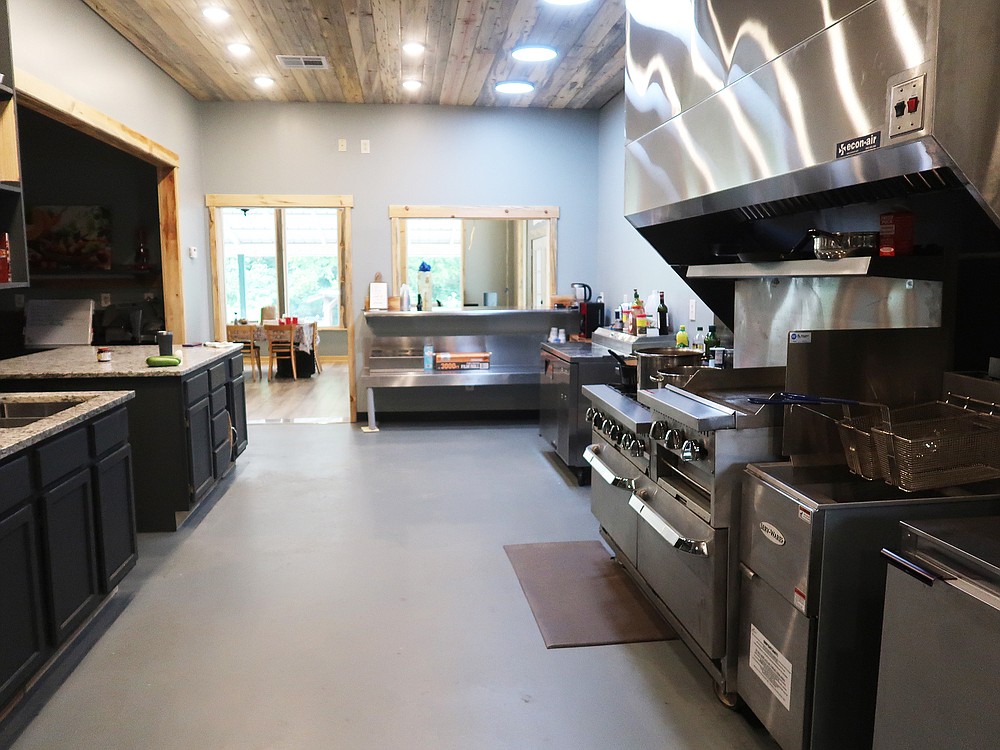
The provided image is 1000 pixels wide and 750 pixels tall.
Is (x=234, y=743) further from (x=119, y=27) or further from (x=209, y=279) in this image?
(x=209, y=279)

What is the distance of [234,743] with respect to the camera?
2.17m

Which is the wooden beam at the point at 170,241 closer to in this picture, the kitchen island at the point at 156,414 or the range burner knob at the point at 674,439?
the kitchen island at the point at 156,414

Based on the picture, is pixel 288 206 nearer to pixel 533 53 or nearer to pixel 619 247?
pixel 533 53

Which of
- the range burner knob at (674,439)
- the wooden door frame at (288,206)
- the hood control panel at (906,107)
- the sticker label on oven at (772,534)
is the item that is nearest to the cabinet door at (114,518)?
the range burner knob at (674,439)

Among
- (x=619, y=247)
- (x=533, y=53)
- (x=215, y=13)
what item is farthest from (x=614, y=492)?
(x=215, y=13)

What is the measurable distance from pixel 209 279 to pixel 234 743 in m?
5.32

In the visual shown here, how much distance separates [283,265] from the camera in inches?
459

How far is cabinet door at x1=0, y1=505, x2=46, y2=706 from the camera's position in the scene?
7.17 ft

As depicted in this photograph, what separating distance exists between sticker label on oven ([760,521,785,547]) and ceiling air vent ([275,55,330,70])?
4.56 meters

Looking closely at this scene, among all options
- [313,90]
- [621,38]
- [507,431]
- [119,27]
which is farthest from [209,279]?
[621,38]

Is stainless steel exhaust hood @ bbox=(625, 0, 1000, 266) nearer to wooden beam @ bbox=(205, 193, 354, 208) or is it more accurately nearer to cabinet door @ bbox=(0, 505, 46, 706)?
cabinet door @ bbox=(0, 505, 46, 706)

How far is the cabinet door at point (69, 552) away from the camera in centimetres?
247

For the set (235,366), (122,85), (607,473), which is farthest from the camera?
(235,366)

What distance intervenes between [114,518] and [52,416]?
56 centimetres
